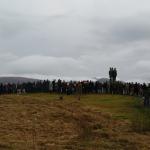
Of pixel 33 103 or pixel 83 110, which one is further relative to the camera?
pixel 33 103

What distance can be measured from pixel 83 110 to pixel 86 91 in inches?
797

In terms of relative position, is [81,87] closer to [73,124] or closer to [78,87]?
[78,87]

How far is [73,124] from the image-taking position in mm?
42219

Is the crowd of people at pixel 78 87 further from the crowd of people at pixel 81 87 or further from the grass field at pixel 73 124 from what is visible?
the grass field at pixel 73 124

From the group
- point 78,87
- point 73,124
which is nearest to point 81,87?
point 78,87

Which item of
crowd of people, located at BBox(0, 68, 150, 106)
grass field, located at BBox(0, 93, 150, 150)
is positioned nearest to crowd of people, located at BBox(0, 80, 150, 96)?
crowd of people, located at BBox(0, 68, 150, 106)

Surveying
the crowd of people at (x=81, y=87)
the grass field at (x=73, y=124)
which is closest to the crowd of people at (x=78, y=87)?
the crowd of people at (x=81, y=87)

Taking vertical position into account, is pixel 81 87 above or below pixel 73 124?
above

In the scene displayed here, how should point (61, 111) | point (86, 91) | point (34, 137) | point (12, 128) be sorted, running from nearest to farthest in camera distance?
point (34, 137) < point (12, 128) < point (61, 111) < point (86, 91)

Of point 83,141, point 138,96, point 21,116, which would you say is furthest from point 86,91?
point 83,141

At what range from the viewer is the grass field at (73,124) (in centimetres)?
3322

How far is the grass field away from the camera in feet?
109

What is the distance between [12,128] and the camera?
39.9 metres

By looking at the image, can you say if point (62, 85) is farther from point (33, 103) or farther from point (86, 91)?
point (33, 103)
